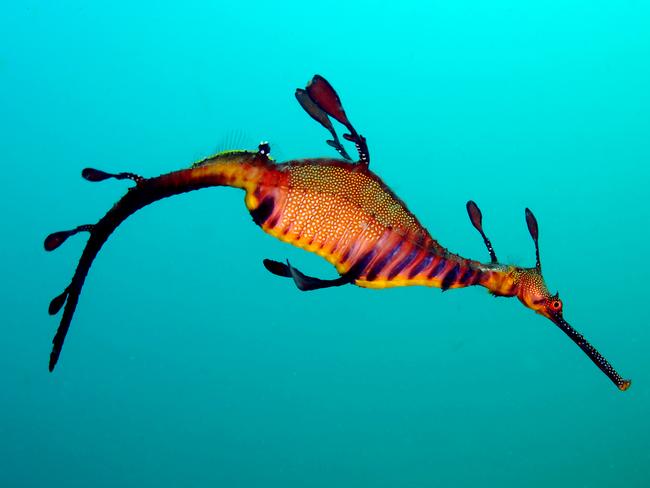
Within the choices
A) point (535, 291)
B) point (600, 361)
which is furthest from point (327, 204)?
point (600, 361)

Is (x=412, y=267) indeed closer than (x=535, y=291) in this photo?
Yes

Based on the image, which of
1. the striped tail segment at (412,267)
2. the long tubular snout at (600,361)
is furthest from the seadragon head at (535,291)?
the striped tail segment at (412,267)

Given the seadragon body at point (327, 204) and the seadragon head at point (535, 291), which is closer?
the seadragon body at point (327, 204)

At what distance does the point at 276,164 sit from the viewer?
6.90 feet

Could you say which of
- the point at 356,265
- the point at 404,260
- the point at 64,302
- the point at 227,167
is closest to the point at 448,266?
the point at 404,260

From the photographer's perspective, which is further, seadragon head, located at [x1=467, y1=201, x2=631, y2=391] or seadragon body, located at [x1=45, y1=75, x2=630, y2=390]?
seadragon head, located at [x1=467, y1=201, x2=631, y2=391]

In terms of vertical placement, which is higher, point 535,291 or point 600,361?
point 535,291

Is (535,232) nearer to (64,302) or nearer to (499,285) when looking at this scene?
(499,285)

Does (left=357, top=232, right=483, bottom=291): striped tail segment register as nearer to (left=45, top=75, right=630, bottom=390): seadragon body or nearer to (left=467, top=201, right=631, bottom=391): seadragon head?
(left=45, top=75, right=630, bottom=390): seadragon body

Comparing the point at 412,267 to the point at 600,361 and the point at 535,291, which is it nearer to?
the point at 535,291

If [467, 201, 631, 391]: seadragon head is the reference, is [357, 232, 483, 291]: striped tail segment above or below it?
below

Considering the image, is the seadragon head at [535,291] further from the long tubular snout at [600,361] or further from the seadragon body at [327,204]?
the seadragon body at [327,204]

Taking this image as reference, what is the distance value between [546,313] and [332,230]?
98cm

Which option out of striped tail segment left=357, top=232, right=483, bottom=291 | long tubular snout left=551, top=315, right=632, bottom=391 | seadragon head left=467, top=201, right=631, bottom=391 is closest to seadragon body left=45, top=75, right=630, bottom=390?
striped tail segment left=357, top=232, right=483, bottom=291
